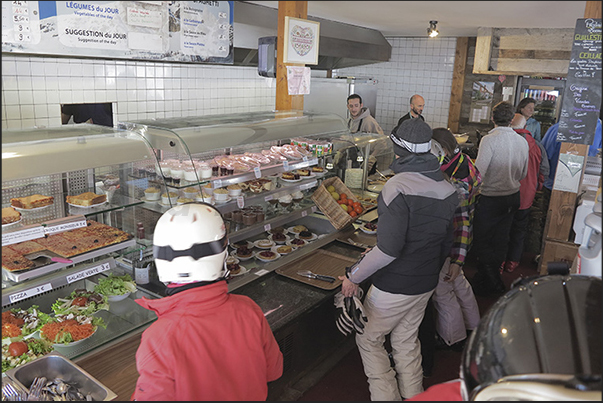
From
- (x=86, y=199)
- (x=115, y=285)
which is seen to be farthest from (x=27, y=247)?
(x=115, y=285)

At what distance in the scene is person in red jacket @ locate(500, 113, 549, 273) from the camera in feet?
18.0

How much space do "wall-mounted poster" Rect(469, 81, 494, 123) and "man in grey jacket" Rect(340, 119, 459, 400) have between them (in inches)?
248

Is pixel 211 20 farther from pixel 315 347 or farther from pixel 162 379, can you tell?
pixel 162 379

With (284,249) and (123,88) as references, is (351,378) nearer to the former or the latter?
(284,249)

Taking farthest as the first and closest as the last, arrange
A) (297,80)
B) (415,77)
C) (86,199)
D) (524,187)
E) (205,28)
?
(415,77)
(524,187)
(205,28)
(297,80)
(86,199)

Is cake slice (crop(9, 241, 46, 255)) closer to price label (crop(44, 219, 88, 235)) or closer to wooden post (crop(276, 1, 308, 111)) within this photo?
price label (crop(44, 219, 88, 235))

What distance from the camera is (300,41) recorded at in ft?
15.2

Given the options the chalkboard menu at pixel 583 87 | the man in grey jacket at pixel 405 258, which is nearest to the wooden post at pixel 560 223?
the chalkboard menu at pixel 583 87

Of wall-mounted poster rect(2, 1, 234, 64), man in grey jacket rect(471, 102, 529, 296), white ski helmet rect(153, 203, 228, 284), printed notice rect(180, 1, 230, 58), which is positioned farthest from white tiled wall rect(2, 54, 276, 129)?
man in grey jacket rect(471, 102, 529, 296)

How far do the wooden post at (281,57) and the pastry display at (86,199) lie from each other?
7.85 feet

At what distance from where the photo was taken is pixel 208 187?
3.53 metres

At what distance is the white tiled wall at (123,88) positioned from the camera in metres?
4.69

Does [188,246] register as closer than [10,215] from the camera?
Yes

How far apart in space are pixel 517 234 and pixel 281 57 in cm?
346
